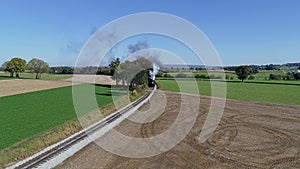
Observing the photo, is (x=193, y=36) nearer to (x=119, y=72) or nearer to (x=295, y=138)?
(x=295, y=138)

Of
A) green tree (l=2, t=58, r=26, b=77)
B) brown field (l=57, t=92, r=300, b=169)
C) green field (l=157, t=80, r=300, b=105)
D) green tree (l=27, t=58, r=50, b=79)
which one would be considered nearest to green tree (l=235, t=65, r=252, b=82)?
green field (l=157, t=80, r=300, b=105)

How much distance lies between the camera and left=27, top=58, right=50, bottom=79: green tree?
246 feet

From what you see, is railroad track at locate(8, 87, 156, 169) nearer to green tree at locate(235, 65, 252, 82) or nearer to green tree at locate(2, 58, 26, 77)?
green tree at locate(2, 58, 26, 77)

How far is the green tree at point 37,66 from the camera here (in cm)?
7488

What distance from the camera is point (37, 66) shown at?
75.1m

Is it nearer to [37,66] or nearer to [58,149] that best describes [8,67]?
[37,66]

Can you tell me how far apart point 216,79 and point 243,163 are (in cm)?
7157

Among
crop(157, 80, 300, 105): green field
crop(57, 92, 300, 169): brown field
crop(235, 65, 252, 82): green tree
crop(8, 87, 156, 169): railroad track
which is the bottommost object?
crop(57, 92, 300, 169): brown field

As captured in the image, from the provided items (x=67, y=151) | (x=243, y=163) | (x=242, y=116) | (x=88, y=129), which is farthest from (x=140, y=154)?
(x=242, y=116)

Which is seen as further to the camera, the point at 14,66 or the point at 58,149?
the point at 14,66

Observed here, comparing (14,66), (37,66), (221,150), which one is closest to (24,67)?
(14,66)

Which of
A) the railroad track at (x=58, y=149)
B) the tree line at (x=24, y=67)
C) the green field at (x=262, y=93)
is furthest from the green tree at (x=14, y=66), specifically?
the railroad track at (x=58, y=149)

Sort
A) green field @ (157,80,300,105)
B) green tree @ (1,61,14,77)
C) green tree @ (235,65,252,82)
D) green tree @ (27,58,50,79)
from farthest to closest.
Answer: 1. green tree @ (235,65,252,82)
2. green tree @ (27,58,50,79)
3. green tree @ (1,61,14,77)
4. green field @ (157,80,300,105)

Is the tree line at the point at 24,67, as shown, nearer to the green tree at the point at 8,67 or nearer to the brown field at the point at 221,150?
the green tree at the point at 8,67
